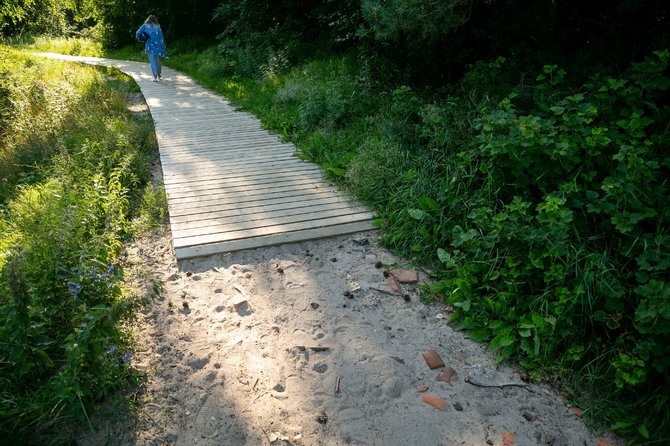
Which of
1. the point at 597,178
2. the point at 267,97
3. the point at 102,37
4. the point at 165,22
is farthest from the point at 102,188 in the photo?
the point at 102,37

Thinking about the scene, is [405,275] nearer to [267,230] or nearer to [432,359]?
[432,359]

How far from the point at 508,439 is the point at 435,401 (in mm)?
474

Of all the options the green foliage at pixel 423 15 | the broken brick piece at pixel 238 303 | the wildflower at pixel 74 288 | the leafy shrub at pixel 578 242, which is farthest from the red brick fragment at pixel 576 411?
the green foliage at pixel 423 15

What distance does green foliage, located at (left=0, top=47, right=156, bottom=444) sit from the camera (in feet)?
8.99

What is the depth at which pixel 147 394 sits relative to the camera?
300cm

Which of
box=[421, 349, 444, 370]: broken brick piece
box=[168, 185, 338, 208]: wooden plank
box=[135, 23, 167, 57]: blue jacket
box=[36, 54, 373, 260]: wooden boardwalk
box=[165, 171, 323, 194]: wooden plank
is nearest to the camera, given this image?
box=[421, 349, 444, 370]: broken brick piece

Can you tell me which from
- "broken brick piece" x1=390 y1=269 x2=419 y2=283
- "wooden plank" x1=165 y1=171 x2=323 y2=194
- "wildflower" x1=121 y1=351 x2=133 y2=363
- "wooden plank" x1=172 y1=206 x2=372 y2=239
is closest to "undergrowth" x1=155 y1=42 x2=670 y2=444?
"broken brick piece" x1=390 y1=269 x2=419 y2=283

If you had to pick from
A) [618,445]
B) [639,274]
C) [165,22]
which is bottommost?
[618,445]

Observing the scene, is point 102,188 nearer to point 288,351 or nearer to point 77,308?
point 77,308

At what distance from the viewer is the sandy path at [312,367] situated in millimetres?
2779

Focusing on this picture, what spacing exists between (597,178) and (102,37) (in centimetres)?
2991

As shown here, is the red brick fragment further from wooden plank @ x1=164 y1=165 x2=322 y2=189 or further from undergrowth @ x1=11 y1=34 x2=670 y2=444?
wooden plank @ x1=164 y1=165 x2=322 y2=189

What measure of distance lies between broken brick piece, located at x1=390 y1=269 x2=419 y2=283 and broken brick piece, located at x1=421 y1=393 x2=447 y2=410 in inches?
51.5

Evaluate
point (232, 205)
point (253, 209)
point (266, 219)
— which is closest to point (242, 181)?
point (232, 205)
